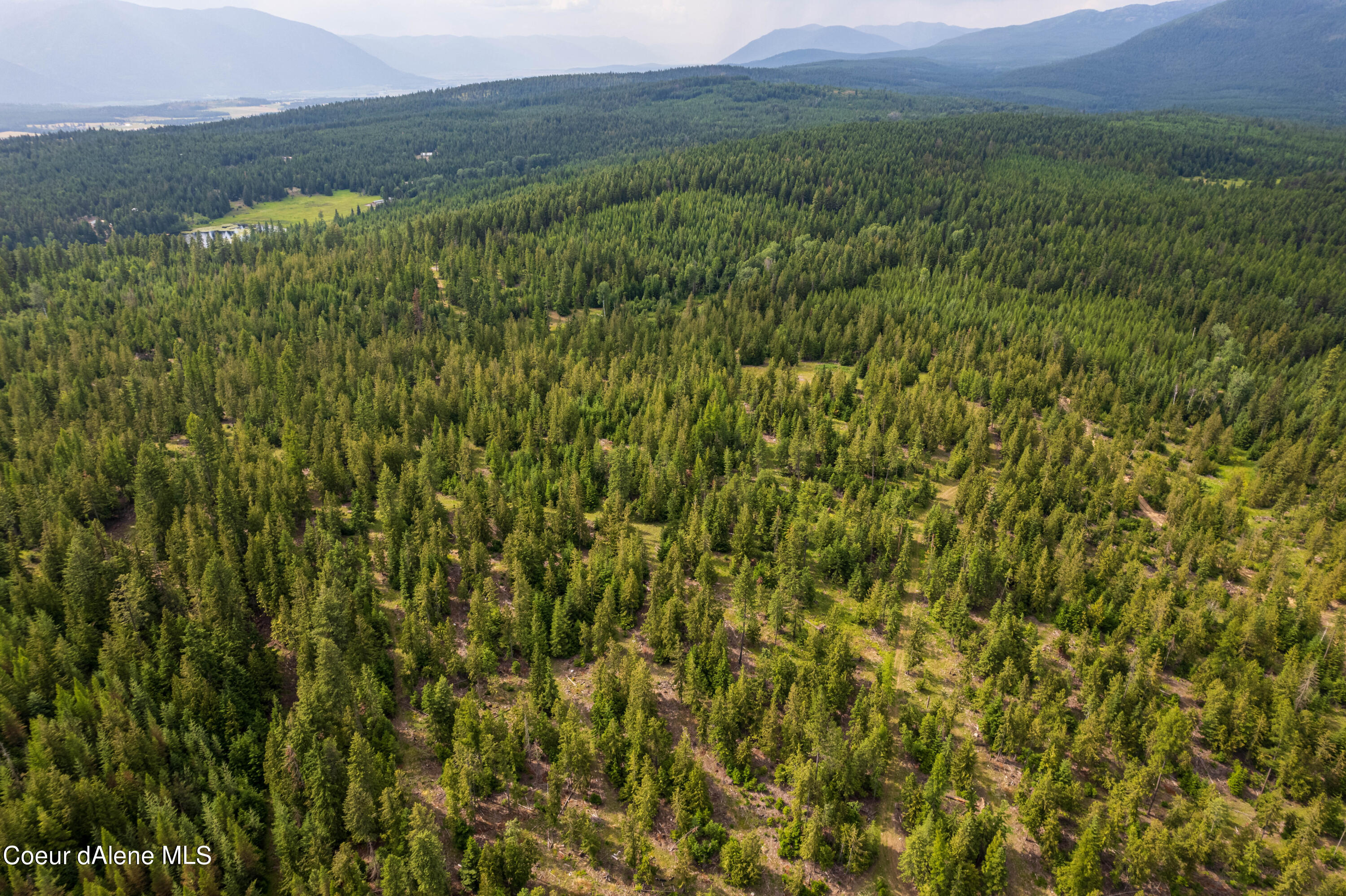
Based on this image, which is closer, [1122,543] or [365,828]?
[365,828]

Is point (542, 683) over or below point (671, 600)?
below

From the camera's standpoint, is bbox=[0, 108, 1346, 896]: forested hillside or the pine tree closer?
bbox=[0, 108, 1346, 896]: forested hillside

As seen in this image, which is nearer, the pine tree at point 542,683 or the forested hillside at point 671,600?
the forested hillside at point 671,600

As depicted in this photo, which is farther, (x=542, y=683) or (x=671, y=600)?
(x=671, y=600)

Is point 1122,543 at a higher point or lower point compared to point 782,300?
lower

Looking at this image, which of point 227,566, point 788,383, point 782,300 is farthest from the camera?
point 782,300

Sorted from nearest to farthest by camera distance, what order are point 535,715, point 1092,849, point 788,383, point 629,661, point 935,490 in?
1. point 1092,849
2. point 535,715
3. point 629,661
4. point 935,490
5. point 788,383

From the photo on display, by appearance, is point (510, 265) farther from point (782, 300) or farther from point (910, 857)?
point (910, 857)

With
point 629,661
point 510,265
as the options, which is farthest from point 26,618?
point 510,265
